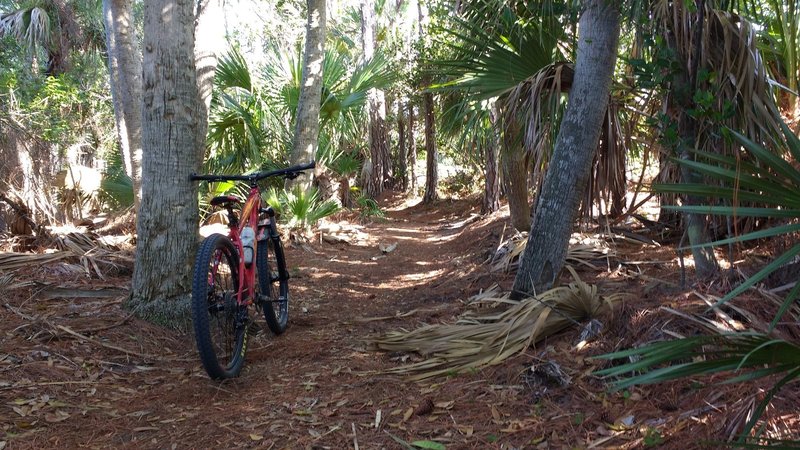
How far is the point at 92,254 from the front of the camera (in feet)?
18.0

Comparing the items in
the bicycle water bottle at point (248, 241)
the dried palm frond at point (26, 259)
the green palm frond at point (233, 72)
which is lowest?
the dried palm frond at point (26, 259)

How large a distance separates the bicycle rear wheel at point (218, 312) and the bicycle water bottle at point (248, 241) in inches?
3.2

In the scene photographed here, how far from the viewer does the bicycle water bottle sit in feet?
12.9

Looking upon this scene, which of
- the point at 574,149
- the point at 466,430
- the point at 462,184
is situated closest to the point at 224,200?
the point at 466,430

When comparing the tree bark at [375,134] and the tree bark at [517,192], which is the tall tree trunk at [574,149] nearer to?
the tree bark at [517,192]

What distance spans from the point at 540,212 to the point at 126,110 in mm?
5863

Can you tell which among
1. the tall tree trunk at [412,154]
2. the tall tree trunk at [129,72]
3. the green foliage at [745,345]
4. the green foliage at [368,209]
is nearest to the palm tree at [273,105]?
the tall tree trunk at [129,72]

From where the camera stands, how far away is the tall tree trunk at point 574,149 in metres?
4.16

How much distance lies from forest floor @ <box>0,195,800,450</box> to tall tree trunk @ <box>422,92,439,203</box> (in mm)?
12600

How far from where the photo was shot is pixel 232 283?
4.04 meters

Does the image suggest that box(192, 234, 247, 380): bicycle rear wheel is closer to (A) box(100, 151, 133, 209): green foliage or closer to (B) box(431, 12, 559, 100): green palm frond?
(B) box(431, 12, 559, 100): green palm frond

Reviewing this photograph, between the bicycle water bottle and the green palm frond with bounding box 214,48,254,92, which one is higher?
the green palm frond with bounding box 214,48,254,92

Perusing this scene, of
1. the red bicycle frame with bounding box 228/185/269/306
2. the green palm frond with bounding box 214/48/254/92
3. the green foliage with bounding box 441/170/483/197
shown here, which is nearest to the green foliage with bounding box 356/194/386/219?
the green foliage with bounding box 441/170/483/197

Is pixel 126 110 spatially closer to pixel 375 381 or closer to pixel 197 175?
pixel 197 175
